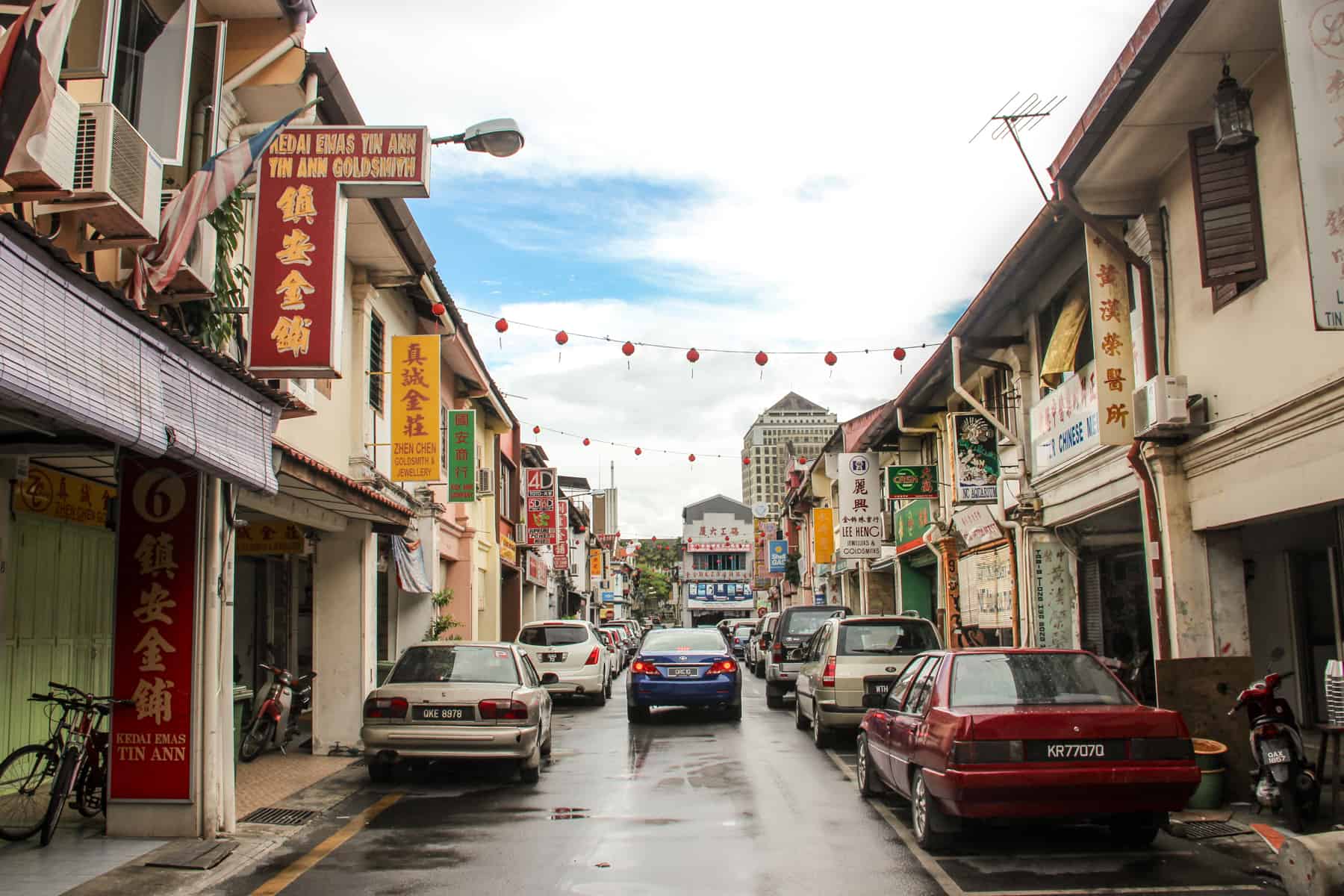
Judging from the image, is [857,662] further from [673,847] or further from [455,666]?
[673,847]

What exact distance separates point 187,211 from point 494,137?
303cm

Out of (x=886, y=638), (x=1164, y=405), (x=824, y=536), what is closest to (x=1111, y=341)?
(x=1164, y=405)

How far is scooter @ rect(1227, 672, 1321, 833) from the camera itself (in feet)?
27.3

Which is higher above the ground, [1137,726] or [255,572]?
[255,572]

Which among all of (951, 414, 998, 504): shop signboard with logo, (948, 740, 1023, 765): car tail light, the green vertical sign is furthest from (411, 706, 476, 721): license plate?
the green vertical sign

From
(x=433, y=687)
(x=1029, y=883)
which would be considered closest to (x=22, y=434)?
(x=433, y=687)

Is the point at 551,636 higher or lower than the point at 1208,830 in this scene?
higher

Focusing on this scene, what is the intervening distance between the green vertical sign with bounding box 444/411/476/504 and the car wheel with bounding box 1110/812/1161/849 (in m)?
15.2

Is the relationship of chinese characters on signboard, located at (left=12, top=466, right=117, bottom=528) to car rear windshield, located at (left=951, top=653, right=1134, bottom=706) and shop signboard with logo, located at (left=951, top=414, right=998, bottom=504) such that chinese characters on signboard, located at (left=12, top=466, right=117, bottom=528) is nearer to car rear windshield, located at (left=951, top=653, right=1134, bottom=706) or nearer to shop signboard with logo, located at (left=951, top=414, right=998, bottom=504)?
car rear windshield, located at (left=951, top=653, right=1134, bottom=706)

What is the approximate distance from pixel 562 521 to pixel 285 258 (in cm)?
3805

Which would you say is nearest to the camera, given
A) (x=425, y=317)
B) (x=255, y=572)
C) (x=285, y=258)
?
(x=285, y=258)

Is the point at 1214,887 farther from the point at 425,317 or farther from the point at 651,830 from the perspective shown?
the point at 425,317

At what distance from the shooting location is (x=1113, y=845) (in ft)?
26.7

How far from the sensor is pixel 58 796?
823 centimetres
